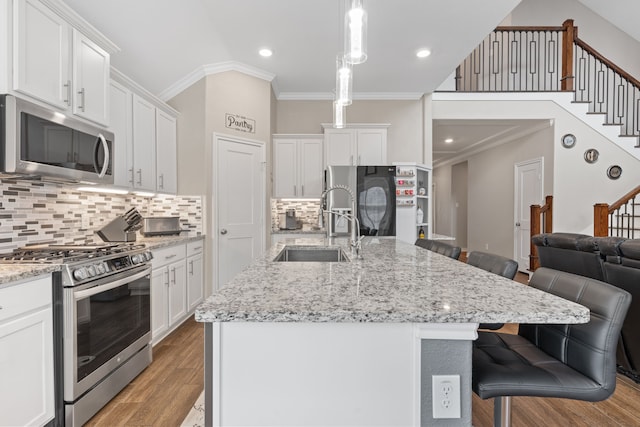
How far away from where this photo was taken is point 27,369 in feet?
5.21

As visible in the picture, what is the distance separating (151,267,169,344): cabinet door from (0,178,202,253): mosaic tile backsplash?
2.17 feet

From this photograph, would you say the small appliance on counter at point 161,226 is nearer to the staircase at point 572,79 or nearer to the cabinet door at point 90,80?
the cabinet door at point 90,80

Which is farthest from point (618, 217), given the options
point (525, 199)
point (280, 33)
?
point (280, 33)

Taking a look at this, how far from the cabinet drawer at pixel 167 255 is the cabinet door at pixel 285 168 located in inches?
73.3

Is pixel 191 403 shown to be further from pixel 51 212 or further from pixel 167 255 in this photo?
pixel 51 212

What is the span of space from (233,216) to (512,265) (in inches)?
129

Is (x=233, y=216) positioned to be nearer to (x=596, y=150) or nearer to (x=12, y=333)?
(x=12, y=333)

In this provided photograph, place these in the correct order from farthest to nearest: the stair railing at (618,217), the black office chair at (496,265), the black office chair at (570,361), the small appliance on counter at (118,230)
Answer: the stair railing at (618,217)
the small appliance on counter at (118,230)
the black office chair at (496,265)
the black office chair at (570,361)

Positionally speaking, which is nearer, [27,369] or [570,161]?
[27,369]

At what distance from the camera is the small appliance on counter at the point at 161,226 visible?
11.3ft

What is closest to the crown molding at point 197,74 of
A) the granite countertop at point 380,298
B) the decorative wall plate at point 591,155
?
the granite countertop at point 380,298

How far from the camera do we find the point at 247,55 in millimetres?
3961

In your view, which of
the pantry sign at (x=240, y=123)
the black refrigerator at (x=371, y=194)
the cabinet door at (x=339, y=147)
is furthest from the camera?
the cabinet door at (x=339, y=147)

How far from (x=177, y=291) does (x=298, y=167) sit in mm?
2441
